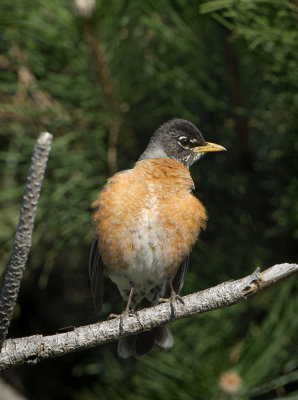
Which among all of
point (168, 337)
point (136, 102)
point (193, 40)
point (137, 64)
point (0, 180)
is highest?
point (193, 40)

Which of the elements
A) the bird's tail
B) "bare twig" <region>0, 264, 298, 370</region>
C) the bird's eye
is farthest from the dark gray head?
"bare twig" <region>0, 264, 298, 370</region>

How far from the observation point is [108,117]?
2617 millimetres

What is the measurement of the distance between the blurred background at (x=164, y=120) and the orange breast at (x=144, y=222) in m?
0.17

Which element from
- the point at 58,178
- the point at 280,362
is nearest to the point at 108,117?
the point at 58,178

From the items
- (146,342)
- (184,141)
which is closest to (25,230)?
(146,342)

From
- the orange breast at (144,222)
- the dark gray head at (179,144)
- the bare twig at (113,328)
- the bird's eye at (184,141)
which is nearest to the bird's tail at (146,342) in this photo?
the orange breast at (144,222)

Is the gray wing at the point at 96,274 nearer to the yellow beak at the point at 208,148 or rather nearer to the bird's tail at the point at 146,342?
the bird's tail at the point at 146,342

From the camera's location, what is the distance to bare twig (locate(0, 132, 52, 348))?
1154 mm

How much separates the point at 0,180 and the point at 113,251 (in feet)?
2.63

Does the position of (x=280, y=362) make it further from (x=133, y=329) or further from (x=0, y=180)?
(x=0, y=180)

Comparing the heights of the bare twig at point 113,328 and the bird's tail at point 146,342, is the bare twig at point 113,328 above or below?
above

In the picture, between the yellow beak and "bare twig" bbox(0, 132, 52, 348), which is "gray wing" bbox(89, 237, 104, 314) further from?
"bare twig" bbox(0, 132, 52, 348)

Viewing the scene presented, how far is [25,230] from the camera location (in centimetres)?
125

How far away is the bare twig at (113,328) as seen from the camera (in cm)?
161
